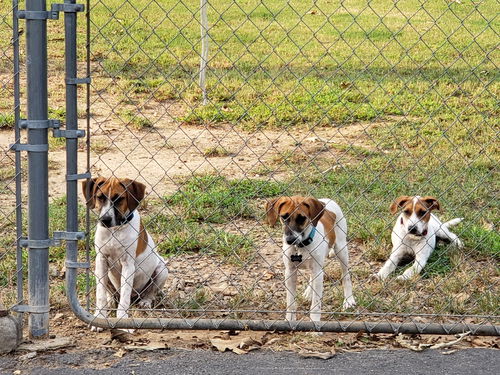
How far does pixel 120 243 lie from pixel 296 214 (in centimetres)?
99

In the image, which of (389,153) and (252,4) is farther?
(252,4)

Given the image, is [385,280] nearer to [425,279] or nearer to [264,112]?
[425,279]

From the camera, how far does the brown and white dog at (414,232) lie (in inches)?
230

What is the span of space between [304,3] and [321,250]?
1101cm

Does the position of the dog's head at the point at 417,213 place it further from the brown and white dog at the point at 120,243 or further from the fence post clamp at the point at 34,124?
the fence post clamp at the point at 34,124

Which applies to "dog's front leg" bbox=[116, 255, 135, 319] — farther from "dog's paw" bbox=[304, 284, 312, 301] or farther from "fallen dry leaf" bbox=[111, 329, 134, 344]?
"dog's paw" bbox=[304, 284, 312, 301]

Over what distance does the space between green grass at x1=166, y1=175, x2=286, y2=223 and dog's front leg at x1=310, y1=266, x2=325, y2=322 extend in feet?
5.74

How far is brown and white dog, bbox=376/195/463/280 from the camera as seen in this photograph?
230 inches

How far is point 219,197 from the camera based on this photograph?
692cm

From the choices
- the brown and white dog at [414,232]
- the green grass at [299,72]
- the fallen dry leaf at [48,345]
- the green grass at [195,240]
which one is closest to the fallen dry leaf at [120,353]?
the fallen dry leaf at [48,345]

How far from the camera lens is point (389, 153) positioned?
8.24 m

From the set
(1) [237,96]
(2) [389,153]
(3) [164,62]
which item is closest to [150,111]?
(1) [237,96]

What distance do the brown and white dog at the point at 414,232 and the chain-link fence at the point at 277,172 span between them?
0.10 ft

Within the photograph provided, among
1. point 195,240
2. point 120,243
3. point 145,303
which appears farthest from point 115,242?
point 195,240
